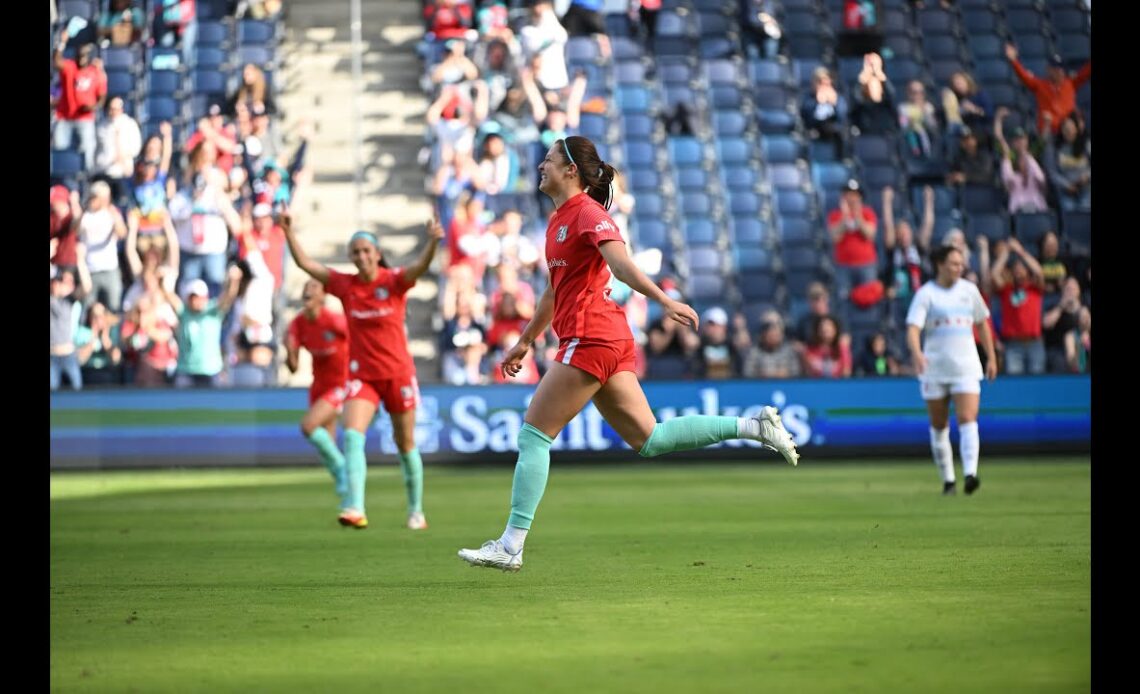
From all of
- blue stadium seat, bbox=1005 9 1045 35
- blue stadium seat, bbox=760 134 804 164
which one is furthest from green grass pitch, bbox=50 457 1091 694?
blue stadium seat, bbox=1005 9 1045 35

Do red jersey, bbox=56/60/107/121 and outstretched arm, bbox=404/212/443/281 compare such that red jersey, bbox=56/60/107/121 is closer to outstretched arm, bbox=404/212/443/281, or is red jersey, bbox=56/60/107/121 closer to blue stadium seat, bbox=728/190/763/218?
blue stadium seat, bbox=728/190/763/218

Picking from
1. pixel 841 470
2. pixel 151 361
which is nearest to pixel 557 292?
pixel 841 470

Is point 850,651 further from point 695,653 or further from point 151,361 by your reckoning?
point 151,361

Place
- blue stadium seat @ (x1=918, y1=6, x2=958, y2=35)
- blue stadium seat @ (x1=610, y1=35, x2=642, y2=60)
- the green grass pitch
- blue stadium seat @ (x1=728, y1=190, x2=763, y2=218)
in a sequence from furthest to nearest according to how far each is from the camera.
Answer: blue stadium seat @ (x1=918, y1=6, x2=958, y2=35), blue stadium seat @ (x1=610, y1=35, x2=642, y2=60), blue stadium seat @ (x1=728, y1=190, x2=763, y2=218), the green grass pitch

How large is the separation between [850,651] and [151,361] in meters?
17.9

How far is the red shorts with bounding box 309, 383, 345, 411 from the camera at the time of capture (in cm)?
1609

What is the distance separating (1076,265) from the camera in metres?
26.0

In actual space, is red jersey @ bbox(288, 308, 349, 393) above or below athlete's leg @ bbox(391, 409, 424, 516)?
above

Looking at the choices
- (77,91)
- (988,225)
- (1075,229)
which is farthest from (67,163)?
(1075,229)

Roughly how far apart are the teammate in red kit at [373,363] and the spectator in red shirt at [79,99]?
44.3 feet

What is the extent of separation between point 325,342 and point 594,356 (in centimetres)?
696

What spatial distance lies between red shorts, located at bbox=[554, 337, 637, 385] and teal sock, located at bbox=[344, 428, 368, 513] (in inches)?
170

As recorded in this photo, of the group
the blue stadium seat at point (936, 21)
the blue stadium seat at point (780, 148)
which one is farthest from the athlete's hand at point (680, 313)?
the blue stadium seat at point (936, 21)

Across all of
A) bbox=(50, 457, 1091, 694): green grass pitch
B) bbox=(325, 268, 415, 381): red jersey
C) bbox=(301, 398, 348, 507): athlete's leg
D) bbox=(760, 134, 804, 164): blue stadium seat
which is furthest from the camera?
bbox=(760, 134, 804, 164): blue stadium seat
